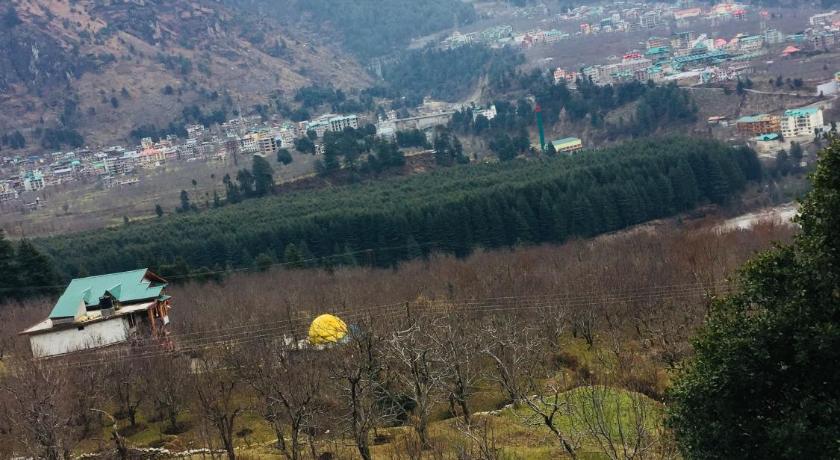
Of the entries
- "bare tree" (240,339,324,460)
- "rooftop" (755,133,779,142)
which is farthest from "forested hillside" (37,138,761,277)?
"bare tree" (240,339,324,460)

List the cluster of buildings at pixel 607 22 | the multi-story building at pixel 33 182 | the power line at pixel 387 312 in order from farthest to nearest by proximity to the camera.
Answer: the cluster of buildings at pixel 607 22 < the multi-story building at pixel 33 182 < the power line at pixel 387 312

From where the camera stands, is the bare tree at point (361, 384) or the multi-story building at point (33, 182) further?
the multi-story building at point (33, 182)

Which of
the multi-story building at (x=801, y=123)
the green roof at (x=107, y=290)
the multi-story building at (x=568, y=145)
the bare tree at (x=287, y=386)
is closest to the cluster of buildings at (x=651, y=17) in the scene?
the multi-story building at (x=568, y=145)

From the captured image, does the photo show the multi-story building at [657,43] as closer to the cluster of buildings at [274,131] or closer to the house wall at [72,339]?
the cluster of buildings at [274,131]

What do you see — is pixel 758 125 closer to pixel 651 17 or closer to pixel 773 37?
pixel 773 37

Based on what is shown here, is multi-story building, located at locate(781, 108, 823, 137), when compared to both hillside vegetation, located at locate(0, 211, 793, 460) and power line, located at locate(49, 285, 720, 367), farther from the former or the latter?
power line, located at locate(49, 285, 720, 367)

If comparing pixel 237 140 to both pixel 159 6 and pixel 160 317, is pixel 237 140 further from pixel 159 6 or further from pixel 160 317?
pixel 160 317

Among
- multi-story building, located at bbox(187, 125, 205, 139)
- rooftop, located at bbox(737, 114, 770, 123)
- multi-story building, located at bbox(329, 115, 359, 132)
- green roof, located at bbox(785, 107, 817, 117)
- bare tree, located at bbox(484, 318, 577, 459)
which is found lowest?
bare tree, located at bbox(484, 318, 577, 459)

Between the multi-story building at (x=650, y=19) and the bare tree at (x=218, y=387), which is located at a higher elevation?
the multi-story building at (x=650, y=19)
